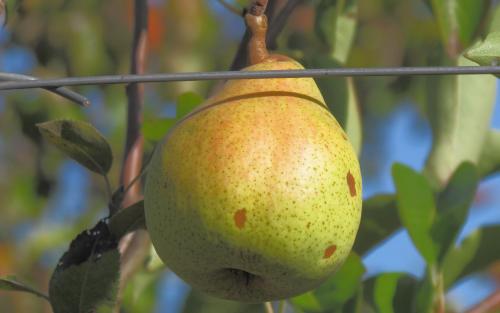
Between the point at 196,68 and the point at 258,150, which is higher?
the point at 258,150

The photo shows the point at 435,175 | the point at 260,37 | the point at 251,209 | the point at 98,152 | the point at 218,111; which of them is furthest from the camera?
the point at 435,175

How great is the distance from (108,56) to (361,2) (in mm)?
819

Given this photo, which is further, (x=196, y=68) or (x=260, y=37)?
(x=196, y=68)

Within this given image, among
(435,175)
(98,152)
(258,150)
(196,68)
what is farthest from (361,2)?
(258,150)

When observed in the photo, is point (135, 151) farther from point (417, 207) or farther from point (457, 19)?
point (457, 19)

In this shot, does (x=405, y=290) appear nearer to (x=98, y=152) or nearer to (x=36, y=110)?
(x=98, y=152)

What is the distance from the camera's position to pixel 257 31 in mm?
1575

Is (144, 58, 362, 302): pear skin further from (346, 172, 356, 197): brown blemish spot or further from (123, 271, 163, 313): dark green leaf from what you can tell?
(123, 271, 163, 313): dark green leaf

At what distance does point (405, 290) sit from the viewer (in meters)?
2.02

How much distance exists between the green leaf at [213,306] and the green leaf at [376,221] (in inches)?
8.3

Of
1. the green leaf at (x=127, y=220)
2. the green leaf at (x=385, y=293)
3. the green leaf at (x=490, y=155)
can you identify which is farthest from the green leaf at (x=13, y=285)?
the green leaf at (x=490, y=155)

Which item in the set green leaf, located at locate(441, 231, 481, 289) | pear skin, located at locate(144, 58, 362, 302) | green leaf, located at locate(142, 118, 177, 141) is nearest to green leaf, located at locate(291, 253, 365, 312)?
green leaf, located at locate(441, 231, 481, 289)

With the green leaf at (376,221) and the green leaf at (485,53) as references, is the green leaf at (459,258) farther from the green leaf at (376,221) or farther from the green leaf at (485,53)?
the green leaf at (485,53)

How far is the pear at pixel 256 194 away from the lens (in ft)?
4.50
